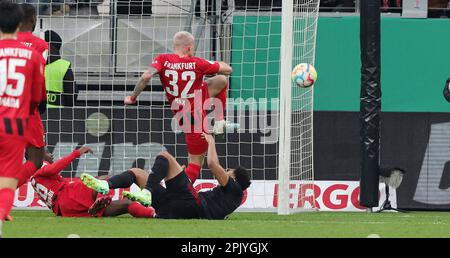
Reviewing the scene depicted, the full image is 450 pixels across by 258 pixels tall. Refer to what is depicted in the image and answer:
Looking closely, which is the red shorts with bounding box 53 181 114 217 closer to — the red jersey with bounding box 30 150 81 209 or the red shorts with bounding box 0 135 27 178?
the red jersey with bounding box 30 150 81 209

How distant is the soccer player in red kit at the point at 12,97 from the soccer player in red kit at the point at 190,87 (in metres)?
3.64

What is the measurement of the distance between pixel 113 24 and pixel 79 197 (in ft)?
14.8

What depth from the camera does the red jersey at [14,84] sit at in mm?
9102

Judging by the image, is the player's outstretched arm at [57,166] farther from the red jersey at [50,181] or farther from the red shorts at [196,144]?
the red shorts at [196,144]

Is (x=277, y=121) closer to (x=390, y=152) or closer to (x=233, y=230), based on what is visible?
(x=390, y=152)

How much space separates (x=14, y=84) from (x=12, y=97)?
100mm

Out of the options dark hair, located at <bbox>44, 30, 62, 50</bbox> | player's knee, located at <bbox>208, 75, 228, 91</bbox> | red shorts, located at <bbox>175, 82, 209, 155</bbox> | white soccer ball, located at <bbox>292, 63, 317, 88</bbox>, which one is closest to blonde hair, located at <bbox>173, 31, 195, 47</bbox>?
red shorts, located at <bbox>175, 82, 209, 155</bbox>

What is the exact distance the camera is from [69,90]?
1513cm

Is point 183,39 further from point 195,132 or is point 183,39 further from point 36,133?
point 36,133

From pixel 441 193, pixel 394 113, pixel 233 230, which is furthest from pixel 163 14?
pixel 233 230

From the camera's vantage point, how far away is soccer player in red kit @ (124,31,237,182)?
13.1 meters

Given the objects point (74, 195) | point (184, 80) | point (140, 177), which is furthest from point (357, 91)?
point (74, 195)

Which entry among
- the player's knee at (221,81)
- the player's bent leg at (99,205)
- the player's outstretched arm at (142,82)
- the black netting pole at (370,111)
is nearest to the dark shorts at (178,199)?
the player's bent leg at (99,205)

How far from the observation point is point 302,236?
10.0 m
